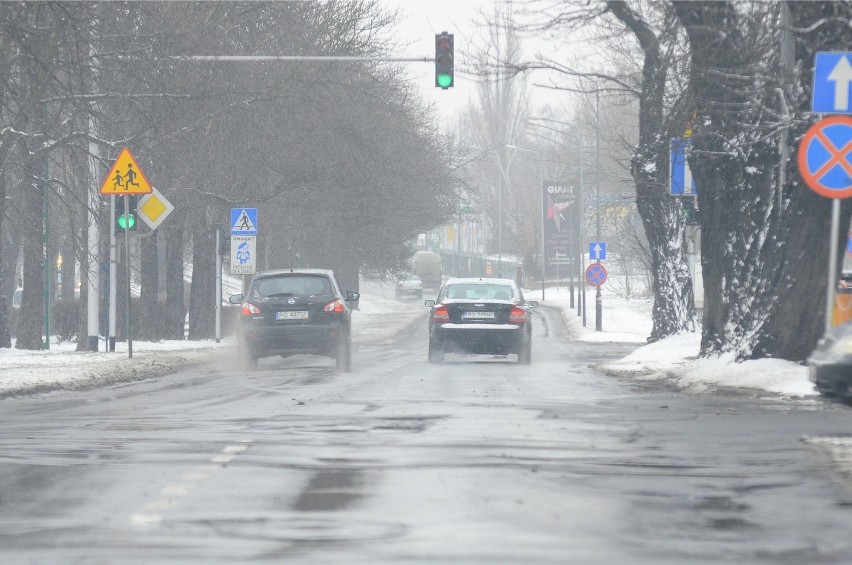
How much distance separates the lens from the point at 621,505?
26.2 ft

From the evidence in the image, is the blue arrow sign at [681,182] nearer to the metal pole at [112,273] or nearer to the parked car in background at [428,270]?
the metal pole at [112,273]

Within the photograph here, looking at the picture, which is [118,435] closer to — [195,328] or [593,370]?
[593,370]

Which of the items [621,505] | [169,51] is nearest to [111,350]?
[169,51]

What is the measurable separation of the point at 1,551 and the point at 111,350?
22556 mm

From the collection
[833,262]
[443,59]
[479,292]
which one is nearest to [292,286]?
[479,292]

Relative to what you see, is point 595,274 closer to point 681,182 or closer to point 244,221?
point 244,221

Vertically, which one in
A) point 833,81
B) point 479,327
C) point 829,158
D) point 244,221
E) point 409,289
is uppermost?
point 833,81

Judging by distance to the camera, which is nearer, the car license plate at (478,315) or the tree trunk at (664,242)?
the car license plate at (478,315)

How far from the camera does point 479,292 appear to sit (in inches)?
1065

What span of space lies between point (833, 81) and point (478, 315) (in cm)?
1170

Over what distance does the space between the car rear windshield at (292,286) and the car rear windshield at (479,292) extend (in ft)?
9.53

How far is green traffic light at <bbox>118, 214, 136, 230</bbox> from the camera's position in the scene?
24.2 metres

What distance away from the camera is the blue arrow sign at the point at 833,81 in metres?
15.5

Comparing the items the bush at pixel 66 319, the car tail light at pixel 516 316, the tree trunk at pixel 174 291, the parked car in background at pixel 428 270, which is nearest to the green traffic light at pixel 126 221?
the car tail light at pixel 516 316
